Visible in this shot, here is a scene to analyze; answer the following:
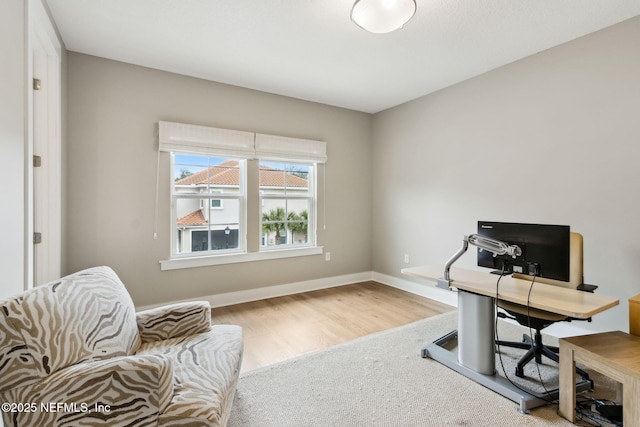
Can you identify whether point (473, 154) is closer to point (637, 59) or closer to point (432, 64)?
point (432, 64)

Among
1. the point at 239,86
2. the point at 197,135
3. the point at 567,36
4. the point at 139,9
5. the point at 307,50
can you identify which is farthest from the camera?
the point at 239,86

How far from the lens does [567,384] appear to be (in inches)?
64.1

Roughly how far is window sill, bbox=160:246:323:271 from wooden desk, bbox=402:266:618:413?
198cm

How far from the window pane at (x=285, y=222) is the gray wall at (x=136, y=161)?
0.31 m

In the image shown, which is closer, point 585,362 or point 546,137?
point 585,362

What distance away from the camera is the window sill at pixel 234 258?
3.19m

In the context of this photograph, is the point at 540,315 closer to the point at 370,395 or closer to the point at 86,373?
the point at 370,395

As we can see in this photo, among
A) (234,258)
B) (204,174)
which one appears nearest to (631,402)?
(234,258)

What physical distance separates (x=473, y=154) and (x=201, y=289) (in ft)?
11.2

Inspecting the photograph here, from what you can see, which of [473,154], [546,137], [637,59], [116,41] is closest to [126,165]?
[116,41]

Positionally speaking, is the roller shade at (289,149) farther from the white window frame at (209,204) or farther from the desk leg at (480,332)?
the desk leg at (480,332)

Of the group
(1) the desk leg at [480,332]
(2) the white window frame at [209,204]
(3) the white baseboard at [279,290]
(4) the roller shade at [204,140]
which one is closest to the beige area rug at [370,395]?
(1) the desk leg at [480,332]

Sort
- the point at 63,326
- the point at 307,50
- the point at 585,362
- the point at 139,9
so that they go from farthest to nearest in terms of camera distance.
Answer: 1. the point at 307,50
2. the point at 139,9
3. the point at 585,362
4. the point at 63,326

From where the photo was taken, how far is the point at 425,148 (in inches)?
150
